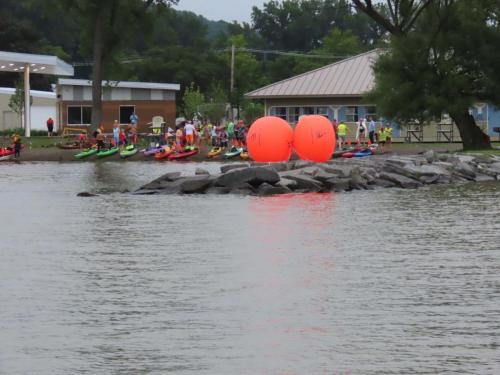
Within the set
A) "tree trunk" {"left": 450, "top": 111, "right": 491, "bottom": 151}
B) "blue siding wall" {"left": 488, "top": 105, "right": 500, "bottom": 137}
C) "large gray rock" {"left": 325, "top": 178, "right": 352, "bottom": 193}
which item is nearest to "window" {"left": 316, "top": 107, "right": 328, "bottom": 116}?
"blue siding wall" {"left": 488, "top": 105, "right": 500, "bottom": 137}

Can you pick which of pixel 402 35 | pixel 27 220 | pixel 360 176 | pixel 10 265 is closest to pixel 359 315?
pixel 10 265

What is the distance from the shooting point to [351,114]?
8631 centimetres

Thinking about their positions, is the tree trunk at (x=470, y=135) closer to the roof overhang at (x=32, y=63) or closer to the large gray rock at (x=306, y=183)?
the large gray rock at (x=306, y=183)

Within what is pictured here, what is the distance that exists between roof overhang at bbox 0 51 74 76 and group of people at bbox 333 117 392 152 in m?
20.3

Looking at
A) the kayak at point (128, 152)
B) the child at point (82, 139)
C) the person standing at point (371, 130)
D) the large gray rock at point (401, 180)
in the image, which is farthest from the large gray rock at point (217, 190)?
the person standing at point (371, 130)

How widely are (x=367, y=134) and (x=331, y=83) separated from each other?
26.8 feet

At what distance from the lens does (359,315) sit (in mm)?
14578

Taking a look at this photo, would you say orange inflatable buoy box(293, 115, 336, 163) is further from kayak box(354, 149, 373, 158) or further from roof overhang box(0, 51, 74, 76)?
roof overhang box(0, 51, 74, 76)

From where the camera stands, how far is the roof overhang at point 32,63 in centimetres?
8052

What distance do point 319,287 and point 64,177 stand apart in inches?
1278

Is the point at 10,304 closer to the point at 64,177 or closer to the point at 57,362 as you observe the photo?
the point at 57,362

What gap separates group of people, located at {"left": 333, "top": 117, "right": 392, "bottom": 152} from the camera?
68625 millimetres

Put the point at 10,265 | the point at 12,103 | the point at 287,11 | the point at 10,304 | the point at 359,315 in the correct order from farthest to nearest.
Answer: the point at 287,11 → the point at 12,103 → the point at 10,265 → the point at 10,304 → the point at 359,315

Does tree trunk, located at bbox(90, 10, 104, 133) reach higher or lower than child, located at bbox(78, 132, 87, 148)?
higher
